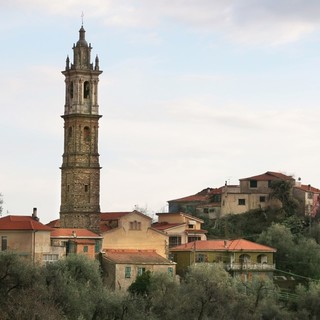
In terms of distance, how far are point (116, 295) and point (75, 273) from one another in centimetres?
893

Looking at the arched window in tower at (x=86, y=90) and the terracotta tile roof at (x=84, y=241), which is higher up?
the arched window in tower at (x=86, y=90)

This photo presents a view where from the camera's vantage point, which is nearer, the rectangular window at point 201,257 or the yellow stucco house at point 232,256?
the yellow stucco house at point 232,256

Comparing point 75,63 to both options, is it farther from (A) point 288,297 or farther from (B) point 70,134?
(A) point 288,297

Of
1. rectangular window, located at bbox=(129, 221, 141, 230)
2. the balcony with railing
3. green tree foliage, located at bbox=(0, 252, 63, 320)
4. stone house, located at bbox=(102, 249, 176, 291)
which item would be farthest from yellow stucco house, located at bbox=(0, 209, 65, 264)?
green tree foliage, located at bbox=(0, 252, 63, 320)

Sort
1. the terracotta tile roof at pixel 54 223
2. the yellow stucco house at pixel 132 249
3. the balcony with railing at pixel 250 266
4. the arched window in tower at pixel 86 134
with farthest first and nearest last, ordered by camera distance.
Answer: the terracotta tile roof at pixel 54 223 < the arched window in tower at pixel 86 134 < the balcony with railing at pixel 250 266 < the yellow stucco house at pixel 132 249

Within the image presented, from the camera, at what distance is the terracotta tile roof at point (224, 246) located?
113062 mm

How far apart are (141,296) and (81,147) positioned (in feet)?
88.3

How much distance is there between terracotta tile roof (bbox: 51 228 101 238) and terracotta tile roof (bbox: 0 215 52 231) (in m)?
1.72

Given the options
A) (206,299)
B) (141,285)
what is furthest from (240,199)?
(206,299)

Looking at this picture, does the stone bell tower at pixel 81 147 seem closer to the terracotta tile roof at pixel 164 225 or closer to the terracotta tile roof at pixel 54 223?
the terracotta tile roof at pixel 54 223

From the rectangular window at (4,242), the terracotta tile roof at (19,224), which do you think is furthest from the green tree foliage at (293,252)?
the rectangular window at (4,242)

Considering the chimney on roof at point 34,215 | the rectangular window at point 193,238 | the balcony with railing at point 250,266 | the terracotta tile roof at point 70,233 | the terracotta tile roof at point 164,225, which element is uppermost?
the chimney on roof at point 34,215

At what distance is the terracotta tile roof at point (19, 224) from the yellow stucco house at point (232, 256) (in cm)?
1279

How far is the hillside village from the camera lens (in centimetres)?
10638
